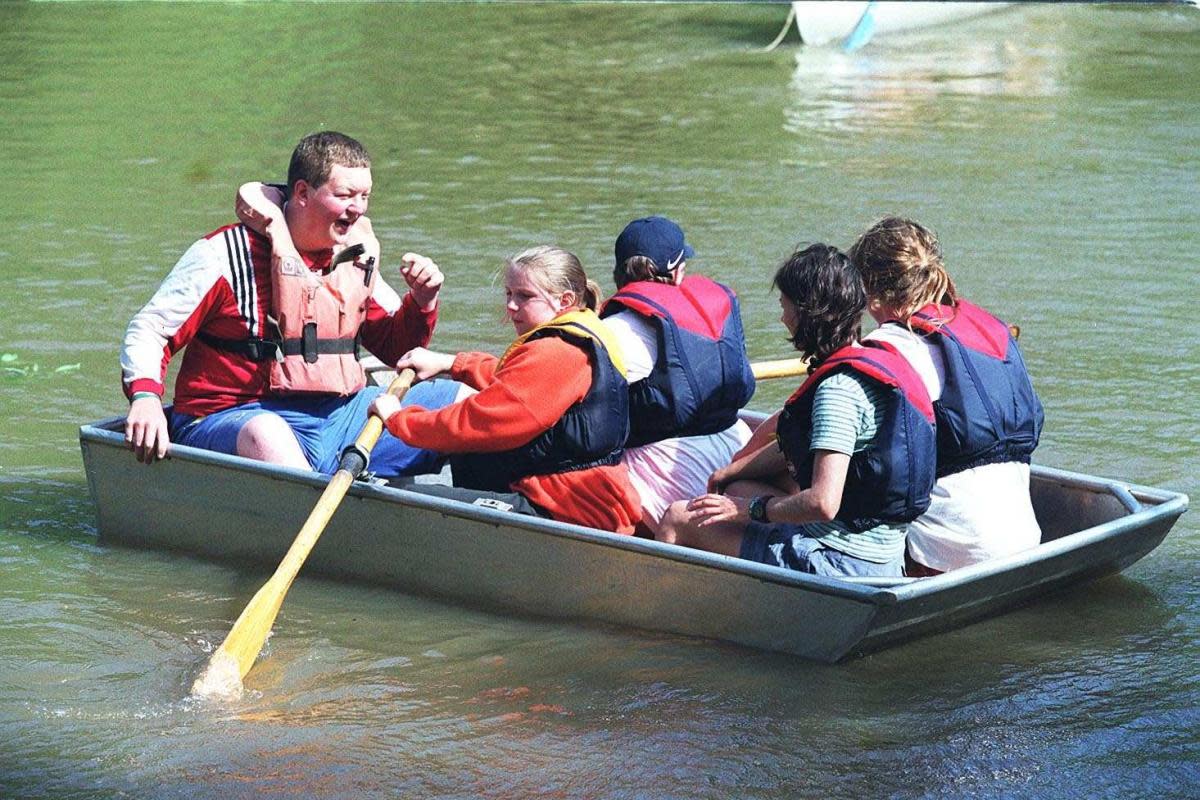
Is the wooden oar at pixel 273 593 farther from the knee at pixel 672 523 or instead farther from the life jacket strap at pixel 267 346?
the knee at pixel 672 523

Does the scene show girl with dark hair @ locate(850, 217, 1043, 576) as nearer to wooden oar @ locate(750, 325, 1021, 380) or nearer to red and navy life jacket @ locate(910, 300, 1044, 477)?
red and navy life jacket @ locate(910, 300, 1044, 477)

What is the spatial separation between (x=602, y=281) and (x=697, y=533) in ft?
14.8

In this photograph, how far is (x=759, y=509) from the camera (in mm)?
4594

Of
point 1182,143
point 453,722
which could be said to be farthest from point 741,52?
point 453,722

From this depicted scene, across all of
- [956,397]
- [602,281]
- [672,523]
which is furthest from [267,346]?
[602,281]

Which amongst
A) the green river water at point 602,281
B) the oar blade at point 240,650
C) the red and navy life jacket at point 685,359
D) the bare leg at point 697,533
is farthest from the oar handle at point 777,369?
the oar blade at point 240,650

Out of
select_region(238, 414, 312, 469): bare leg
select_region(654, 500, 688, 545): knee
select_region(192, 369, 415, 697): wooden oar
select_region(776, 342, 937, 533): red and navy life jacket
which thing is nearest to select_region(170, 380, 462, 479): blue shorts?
select_region(238, 414, 312, 469): bare leg

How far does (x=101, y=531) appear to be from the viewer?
5.72 meters

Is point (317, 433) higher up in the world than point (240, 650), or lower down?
higher up

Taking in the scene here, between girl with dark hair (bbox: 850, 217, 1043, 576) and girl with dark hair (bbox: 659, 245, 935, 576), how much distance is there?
138 millimetres

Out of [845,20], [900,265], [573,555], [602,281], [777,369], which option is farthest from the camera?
[845,20]

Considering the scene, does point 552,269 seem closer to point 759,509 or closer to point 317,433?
point 759,509

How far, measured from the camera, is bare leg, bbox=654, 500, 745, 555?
4.70 meters

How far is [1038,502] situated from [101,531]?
296 cm
